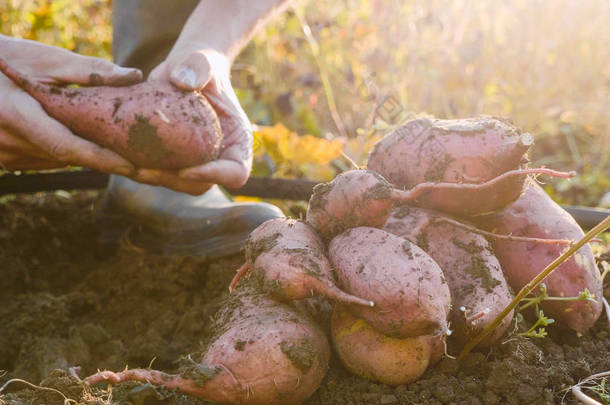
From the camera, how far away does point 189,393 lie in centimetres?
116

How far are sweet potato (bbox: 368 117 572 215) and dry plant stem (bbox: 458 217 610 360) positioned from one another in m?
0.21

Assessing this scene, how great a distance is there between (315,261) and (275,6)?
1.39 metres

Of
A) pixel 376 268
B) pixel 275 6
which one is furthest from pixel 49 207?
pixel 376 268

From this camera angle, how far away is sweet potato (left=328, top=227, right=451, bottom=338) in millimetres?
1134

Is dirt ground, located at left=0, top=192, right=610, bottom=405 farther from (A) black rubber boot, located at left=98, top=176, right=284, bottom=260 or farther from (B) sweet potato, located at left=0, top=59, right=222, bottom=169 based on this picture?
(B) sweet potato, located at left=0, top=59, right=222, bottom=169

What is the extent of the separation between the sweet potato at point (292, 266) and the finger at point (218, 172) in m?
0.46

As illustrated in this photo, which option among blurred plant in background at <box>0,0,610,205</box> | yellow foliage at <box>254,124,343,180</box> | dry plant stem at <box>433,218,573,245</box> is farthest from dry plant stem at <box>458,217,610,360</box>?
blurred plant in background at <box>0,0,610,205</box>

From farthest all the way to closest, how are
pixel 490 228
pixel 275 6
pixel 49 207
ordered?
pixel 49 207, pixel 275 6, pixel 490 228

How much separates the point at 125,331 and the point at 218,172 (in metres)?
0.62

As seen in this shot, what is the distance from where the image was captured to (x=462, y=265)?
52.7 inches

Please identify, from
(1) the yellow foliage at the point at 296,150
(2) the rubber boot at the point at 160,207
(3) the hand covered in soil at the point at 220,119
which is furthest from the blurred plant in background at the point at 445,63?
(3) the hand covered in soil at the point at 220,119

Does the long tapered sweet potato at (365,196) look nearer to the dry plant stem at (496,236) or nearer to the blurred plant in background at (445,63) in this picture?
the dry plant stem at (496,236)

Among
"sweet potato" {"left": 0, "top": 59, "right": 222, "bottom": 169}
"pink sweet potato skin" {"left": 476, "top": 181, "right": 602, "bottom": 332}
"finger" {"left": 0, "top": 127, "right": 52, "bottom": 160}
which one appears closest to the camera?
"pink sweet potato skin" {"left": 476, "top": 181, "right": 602, "bottom": 332}

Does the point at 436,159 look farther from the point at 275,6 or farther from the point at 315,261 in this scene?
the point at 275,6
